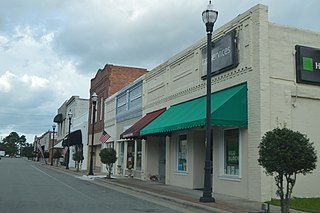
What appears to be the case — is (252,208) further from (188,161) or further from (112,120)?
(112,120)

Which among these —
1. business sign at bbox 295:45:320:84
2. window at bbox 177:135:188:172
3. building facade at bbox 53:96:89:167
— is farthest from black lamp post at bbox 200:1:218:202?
building facade at bbox 53:96:89:167

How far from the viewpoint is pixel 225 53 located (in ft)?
56.9

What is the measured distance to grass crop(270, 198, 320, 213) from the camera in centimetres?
1268

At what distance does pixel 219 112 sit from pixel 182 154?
658cm

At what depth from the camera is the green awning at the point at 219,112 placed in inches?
612

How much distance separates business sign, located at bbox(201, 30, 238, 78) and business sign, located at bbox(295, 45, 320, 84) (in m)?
2.35

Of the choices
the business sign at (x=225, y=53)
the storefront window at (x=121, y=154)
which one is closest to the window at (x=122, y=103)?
the storefront window at (x=121, y=154)

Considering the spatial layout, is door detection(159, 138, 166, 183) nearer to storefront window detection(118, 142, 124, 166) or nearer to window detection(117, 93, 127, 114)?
storefront window detection(118, 142, 124, 166)

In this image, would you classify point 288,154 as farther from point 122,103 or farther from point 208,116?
point 122,103

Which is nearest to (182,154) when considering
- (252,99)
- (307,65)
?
(252,99)

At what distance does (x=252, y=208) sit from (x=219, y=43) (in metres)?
7.63

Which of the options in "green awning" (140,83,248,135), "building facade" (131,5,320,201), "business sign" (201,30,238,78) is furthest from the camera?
"business sign" (201,30,238,78)

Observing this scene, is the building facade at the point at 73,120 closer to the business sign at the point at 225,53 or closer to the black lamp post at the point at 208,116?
the business sign at the point at 225,53

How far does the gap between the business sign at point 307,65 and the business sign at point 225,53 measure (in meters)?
2.35
